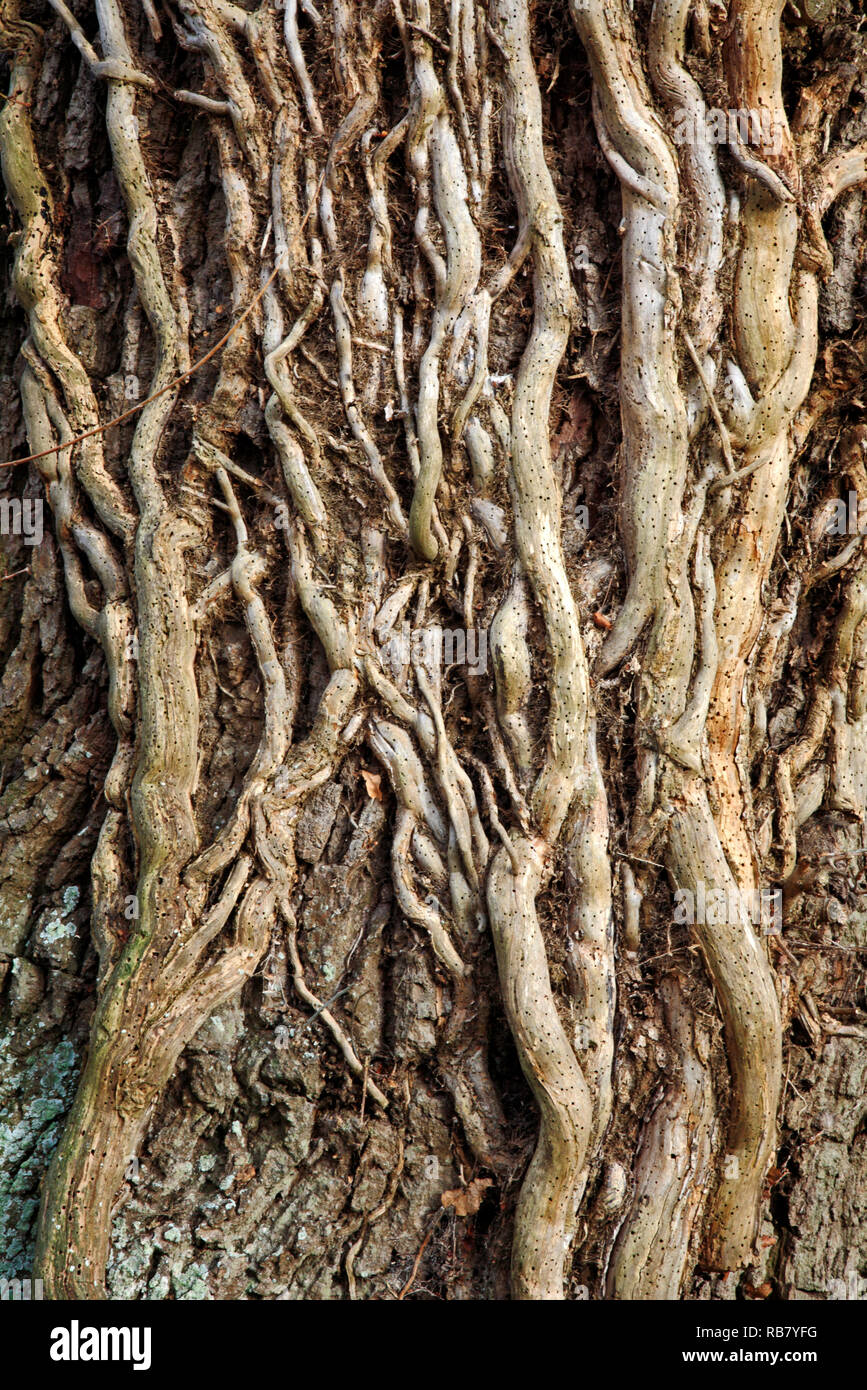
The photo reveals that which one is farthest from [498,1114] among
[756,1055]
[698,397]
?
[698,397]

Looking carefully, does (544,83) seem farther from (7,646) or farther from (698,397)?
(7,646)

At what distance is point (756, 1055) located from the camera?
2.09 m

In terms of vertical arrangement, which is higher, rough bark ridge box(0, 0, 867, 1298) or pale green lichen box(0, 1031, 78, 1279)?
rough bark ridge box(0, 0, 867, 1298)

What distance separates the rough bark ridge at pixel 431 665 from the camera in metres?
2.03

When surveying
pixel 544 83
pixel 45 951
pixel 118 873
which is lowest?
pixel 45 951

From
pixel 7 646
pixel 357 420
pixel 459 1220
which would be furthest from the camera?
pixel 7 646

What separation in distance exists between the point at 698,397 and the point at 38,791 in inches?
70.7

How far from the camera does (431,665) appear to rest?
214 cm

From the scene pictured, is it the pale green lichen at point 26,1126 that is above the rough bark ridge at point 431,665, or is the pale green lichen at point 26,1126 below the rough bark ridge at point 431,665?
below

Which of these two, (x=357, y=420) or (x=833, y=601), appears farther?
(x=833, y=601)

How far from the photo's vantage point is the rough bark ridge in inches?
79.9

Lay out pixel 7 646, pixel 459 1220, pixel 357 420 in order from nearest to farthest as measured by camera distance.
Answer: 1. pixel 459 1220
2. pixel 357 420
3. pixel 7 646

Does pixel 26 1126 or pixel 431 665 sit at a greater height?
pixel 431 665

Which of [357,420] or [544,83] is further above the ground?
[544,83]
